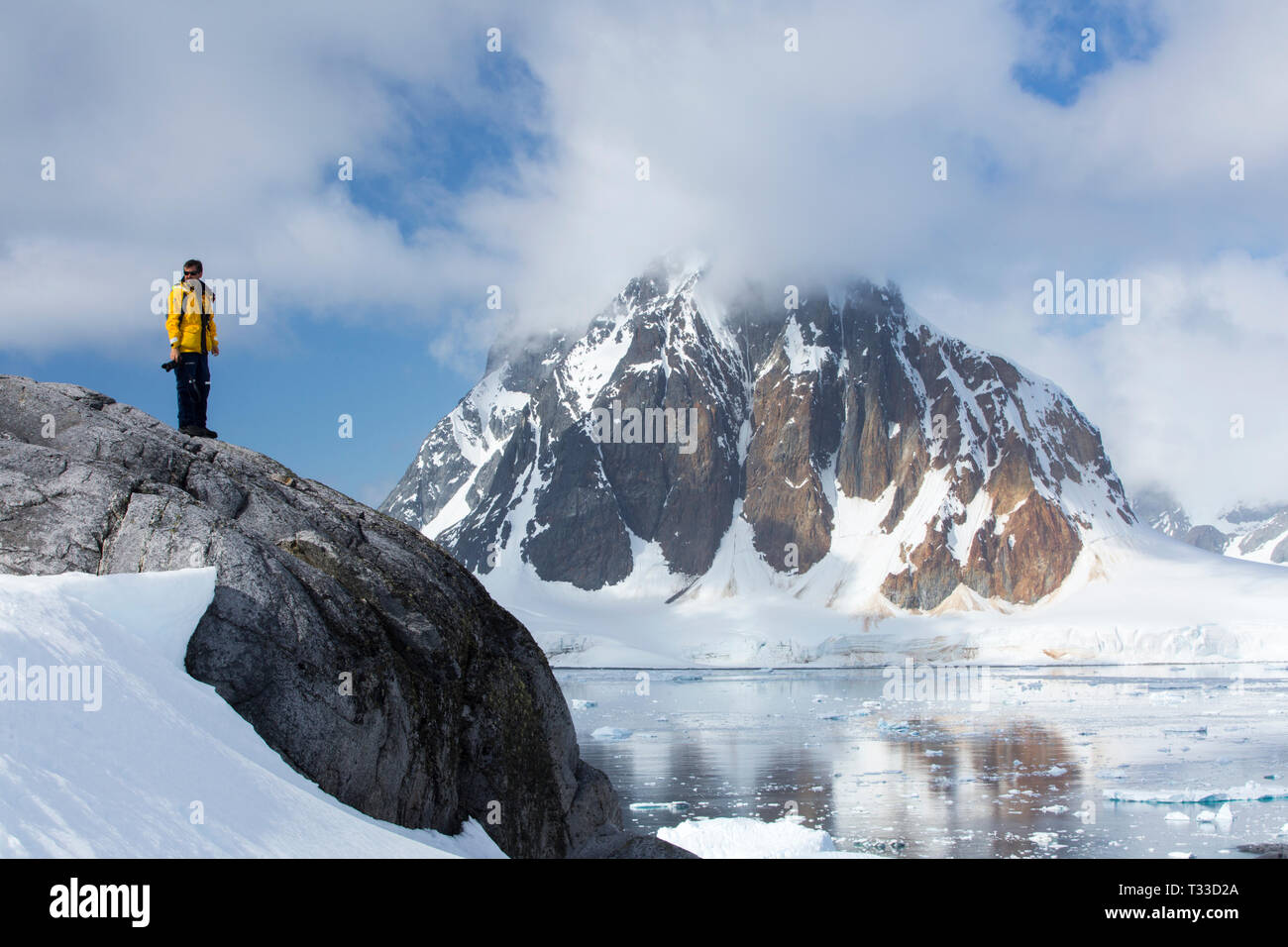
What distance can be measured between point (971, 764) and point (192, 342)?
4290 centimetres

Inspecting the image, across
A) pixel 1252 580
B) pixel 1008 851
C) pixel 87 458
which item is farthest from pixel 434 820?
pixel 1252 580

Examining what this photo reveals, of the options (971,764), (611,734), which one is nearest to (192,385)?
(971,764)

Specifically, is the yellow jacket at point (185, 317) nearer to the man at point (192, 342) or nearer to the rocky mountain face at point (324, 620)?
the man at point (192, 342)

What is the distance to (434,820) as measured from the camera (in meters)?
12.5

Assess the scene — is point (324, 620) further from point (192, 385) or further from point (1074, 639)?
point (1074, 639)

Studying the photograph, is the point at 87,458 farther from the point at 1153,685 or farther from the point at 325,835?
the point at 1153,685

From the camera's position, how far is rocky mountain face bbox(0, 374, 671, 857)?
1107cm

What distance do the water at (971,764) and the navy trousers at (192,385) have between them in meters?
21.3

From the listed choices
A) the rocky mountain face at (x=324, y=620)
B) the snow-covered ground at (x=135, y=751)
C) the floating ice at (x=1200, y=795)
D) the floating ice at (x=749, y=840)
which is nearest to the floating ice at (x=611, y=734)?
the floating ice at (x=1200, y=795)

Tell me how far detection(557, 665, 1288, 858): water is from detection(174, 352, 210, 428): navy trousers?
21303mm

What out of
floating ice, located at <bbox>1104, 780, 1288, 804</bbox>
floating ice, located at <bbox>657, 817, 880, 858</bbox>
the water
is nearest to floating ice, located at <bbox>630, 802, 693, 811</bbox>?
the water

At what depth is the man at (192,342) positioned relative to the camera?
50.1ft

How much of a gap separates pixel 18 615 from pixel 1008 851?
2665 cm

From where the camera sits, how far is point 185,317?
15391 millimetres
